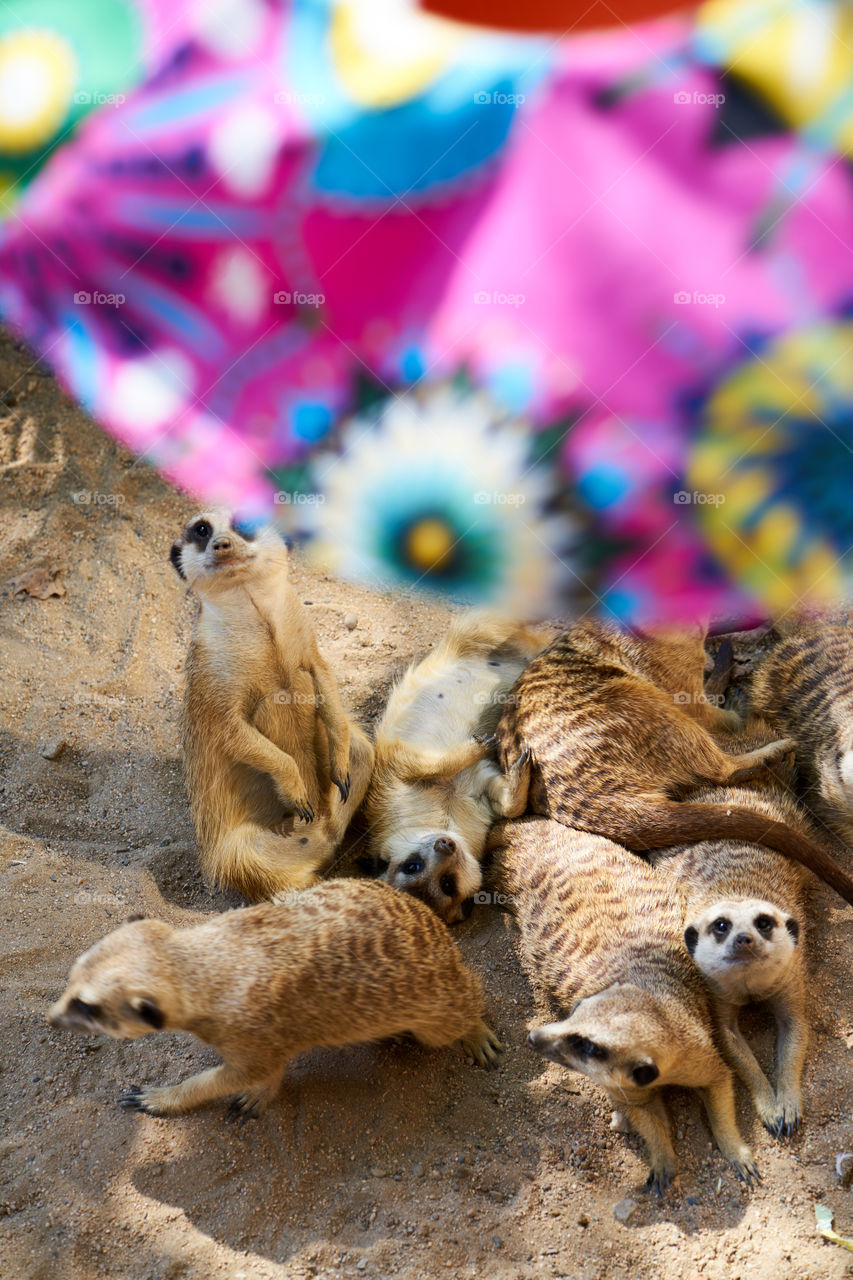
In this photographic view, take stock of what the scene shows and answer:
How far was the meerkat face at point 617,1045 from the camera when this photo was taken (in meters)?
1.66

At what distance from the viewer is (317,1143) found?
5.96ft

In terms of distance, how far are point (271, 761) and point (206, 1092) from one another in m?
0.78

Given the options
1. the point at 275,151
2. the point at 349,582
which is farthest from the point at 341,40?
the point at 349,582

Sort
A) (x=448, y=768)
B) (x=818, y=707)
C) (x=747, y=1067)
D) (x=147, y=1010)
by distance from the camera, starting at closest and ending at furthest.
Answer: (x=147, y=1010), (x=747, y=1067), (x=818, y=707), (x=448, y=768)

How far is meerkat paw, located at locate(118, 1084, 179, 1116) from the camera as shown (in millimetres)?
1815

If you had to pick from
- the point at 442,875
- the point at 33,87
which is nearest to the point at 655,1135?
the point at 442,875

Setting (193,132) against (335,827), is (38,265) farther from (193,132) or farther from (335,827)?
(335,827)

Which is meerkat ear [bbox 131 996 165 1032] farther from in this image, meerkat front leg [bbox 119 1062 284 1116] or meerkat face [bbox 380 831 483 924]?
meerkat face [bbox 380 831 483 924]

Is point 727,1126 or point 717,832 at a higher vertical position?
point 717,832

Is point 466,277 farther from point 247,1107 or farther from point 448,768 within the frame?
point 247,1107

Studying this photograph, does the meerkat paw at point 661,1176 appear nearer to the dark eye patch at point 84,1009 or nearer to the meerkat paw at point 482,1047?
the meerkat paw at point 482,1047

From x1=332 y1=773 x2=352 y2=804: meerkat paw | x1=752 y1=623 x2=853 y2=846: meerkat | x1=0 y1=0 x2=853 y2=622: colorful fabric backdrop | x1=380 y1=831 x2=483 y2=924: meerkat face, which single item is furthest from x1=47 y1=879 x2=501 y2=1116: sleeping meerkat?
x1=0 y1=0 x2=853 y2=622: colorful fabric backdrop

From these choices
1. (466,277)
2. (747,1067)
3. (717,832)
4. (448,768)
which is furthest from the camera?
(466,277)

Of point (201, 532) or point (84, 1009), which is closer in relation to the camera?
point (84, 1009)
